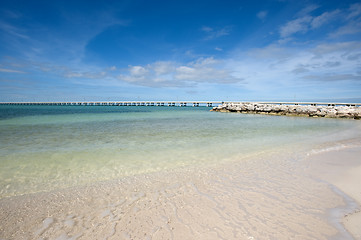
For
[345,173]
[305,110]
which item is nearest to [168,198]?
[345,173]

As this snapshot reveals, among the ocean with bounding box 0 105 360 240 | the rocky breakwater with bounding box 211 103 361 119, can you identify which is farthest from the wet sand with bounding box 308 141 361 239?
the rocky breakwater with bounding box 211 103 361 119

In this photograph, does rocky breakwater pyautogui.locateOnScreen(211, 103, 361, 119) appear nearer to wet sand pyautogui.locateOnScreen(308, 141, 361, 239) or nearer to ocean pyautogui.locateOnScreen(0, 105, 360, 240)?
wet sand pyautogui.locateOnScreen(308, 141, 361, 239)

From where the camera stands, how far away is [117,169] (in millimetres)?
5750

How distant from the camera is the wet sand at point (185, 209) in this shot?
2.78m

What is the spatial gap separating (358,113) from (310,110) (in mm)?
6385

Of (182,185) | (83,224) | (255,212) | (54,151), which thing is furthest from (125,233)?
(54,151)

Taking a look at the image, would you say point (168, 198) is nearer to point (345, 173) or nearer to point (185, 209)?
point (185, 209)

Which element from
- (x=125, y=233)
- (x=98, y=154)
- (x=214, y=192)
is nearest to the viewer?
(x=125, y=233)

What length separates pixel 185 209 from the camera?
11.2 ft

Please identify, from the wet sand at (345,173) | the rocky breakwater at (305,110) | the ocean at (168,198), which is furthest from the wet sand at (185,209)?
the rocky breakwater at (305,110)

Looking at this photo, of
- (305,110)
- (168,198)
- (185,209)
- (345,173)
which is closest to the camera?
(185,209)

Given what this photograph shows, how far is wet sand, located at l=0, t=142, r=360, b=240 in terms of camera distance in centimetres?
278

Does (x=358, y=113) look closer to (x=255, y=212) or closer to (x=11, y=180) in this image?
(x=255, y=212)

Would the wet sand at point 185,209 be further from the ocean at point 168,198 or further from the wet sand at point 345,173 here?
the wet sand at point 345,173
